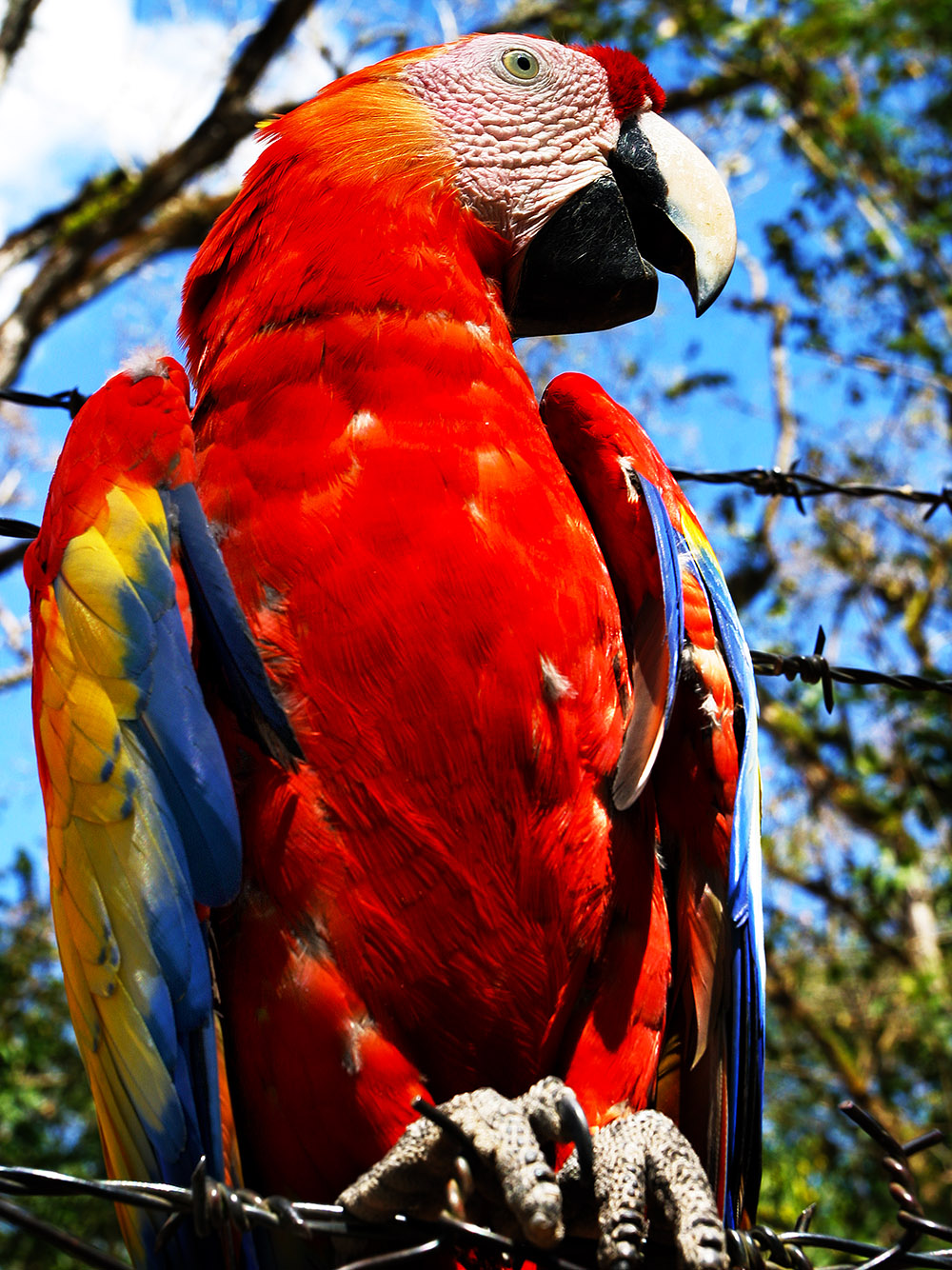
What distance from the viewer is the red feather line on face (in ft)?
6.79

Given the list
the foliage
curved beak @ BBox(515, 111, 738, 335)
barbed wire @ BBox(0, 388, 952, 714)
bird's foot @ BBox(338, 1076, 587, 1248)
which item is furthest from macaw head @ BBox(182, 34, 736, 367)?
the foliage

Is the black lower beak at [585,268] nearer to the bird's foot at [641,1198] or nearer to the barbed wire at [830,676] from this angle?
the barbed wire at [830,676]

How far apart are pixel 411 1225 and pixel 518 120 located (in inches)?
68.8

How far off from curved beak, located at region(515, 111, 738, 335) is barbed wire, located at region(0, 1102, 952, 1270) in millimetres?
1409

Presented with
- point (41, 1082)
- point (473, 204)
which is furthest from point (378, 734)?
point (41, 1082)

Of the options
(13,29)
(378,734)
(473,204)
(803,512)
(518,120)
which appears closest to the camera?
(378,734)

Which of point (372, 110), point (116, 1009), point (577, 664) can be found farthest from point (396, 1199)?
point (372, 110)

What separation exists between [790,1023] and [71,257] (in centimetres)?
668

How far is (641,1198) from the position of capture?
123 centimetres

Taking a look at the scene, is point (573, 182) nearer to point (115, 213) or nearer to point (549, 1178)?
point (549, 1178)

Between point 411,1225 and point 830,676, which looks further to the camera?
point 830,676

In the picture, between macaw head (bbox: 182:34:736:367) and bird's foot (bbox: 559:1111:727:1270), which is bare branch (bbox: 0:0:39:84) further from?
bird's foot (bbox: 559:1111:727:1270)

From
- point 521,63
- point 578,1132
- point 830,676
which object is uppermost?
point 521,63

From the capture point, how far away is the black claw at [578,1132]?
1212mm
